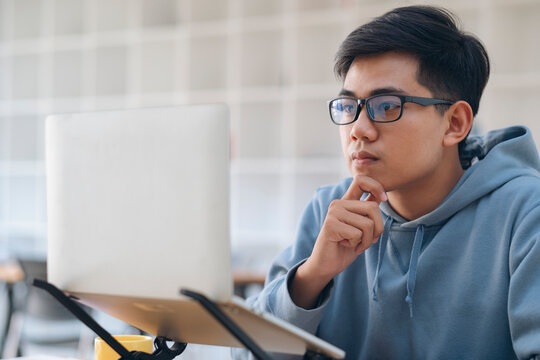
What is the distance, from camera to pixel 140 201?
34.3 inches

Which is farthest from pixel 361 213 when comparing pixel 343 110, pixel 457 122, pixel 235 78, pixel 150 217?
pixel 235 78

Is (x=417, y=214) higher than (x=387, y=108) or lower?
lower

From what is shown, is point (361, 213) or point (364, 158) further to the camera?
point (364, 158)

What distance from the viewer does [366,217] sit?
1.19 meters

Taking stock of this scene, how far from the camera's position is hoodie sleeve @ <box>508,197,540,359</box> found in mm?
1062

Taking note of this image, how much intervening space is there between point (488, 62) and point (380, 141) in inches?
14.4

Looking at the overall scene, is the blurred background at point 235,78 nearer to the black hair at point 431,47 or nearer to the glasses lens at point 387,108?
the black hair at point 431,47

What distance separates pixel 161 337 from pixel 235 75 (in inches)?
164

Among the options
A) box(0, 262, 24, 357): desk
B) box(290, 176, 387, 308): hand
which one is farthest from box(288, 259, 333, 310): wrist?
box(0, 262, 24, 357): desk

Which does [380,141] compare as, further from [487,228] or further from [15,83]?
[15,83]

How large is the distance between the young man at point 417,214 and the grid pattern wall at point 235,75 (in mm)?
3039

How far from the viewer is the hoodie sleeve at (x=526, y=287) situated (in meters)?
1.06

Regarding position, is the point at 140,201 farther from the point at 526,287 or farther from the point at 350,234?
the point at 526,287

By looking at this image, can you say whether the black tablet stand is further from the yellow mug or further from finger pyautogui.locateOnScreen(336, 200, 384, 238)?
finger pyautogui.locateOnScreen(336, 200, 384, 238)
